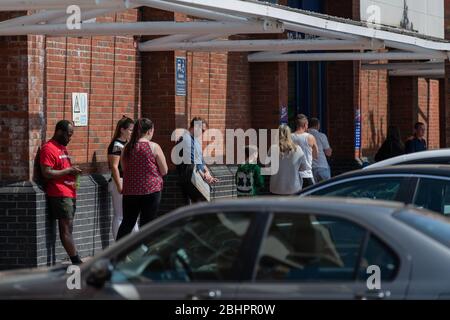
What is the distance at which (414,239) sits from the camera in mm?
6414

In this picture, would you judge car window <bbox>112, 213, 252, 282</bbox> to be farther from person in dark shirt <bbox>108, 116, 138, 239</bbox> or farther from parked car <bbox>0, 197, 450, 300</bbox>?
person in dark shirt <bbox>108, 116, 138, 239</bbox>

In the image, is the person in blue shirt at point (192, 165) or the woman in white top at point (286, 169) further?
the person in blue shirt at point (192, 165)

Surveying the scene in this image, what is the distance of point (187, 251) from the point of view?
6.76 meters

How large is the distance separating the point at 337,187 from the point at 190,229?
11.3 feet

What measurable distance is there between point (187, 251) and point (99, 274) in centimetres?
54

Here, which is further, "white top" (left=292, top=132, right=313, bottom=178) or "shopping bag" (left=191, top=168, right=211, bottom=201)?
"white top" (left=292, top=132, right=313, bottom=178)

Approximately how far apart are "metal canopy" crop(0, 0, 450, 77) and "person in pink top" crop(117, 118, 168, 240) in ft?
3.94

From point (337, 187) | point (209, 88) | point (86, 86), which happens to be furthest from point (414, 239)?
point (209, 88)

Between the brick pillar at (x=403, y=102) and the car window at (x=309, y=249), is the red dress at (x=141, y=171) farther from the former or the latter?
the brick pillar at (x=403, y=102)

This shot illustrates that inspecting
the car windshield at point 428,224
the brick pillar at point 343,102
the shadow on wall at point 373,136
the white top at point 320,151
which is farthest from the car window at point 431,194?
the shadow on wall at point 373,136

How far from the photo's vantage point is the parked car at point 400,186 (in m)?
9.68

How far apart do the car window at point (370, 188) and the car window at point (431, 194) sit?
190 millimetres

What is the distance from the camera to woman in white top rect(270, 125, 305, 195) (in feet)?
47.1

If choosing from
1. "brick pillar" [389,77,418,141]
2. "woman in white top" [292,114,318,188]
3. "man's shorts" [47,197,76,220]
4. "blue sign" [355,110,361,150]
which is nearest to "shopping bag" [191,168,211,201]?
"woman in white top" [292,114,318,188]
